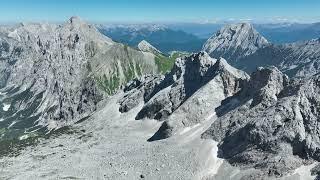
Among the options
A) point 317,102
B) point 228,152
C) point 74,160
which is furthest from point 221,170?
point 74,160

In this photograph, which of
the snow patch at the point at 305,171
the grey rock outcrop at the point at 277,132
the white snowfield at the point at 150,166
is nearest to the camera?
the snow patch at the point at 305,171

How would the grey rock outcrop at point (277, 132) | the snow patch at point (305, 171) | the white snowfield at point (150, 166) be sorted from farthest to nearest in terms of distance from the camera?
the white snowfield at point (150, 166) < the grey rock outcrop at point (277, 132) < the snow patch at point (305, 171)


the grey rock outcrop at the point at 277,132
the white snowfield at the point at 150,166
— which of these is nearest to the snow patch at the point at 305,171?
the white snowfield at the point at 150,166

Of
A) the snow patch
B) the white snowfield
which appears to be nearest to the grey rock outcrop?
the snow patch

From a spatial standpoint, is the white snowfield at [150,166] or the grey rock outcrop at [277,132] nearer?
the grey rock outcrop at [277,132]

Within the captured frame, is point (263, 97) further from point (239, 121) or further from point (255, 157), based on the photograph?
point (255, 157)

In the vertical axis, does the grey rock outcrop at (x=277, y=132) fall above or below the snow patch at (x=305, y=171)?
above

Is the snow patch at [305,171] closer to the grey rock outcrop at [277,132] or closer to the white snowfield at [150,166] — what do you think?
the white snowfield at [150,166]

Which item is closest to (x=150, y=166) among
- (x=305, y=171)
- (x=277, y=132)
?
(x=277, y=132)

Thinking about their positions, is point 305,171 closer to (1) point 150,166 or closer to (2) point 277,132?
(2) point 277,132

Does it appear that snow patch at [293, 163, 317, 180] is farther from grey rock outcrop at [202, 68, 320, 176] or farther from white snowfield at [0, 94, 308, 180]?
grey rock outcrop at [202, 68, 320, 176]
